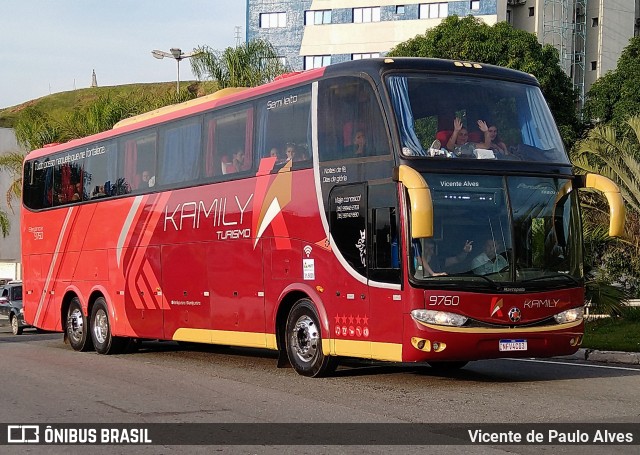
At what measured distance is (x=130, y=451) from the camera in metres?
9.50

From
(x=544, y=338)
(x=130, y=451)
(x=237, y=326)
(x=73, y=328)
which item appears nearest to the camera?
(x=130, y=451)

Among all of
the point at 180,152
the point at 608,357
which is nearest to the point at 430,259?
the point at 608,357

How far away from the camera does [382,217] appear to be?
1400 centimetres

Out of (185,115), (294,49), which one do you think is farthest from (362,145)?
(294,49)

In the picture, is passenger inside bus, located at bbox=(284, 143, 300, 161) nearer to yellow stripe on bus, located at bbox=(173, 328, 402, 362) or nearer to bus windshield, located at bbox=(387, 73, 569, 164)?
bus windshield, located at bbox=(387, 73, 569, 164)

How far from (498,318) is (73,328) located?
39.8 feet

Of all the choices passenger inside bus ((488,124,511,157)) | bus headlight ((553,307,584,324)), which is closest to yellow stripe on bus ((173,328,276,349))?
bus headlight ((553,307,584,324))

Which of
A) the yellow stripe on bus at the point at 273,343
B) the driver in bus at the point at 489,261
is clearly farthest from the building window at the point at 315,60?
the driver in bus at the point at 489,261

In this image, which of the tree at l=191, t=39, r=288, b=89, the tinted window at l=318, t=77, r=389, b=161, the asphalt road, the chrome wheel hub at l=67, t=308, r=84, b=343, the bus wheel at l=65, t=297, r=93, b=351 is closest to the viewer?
the asphalt road

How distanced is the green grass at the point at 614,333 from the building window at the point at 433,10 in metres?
55.3

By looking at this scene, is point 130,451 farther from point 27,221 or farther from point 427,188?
point 27,221

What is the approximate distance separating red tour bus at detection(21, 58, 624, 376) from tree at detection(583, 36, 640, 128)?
44.7m

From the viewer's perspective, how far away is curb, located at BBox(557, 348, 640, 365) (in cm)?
1759

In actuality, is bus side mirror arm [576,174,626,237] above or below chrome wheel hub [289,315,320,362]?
above
